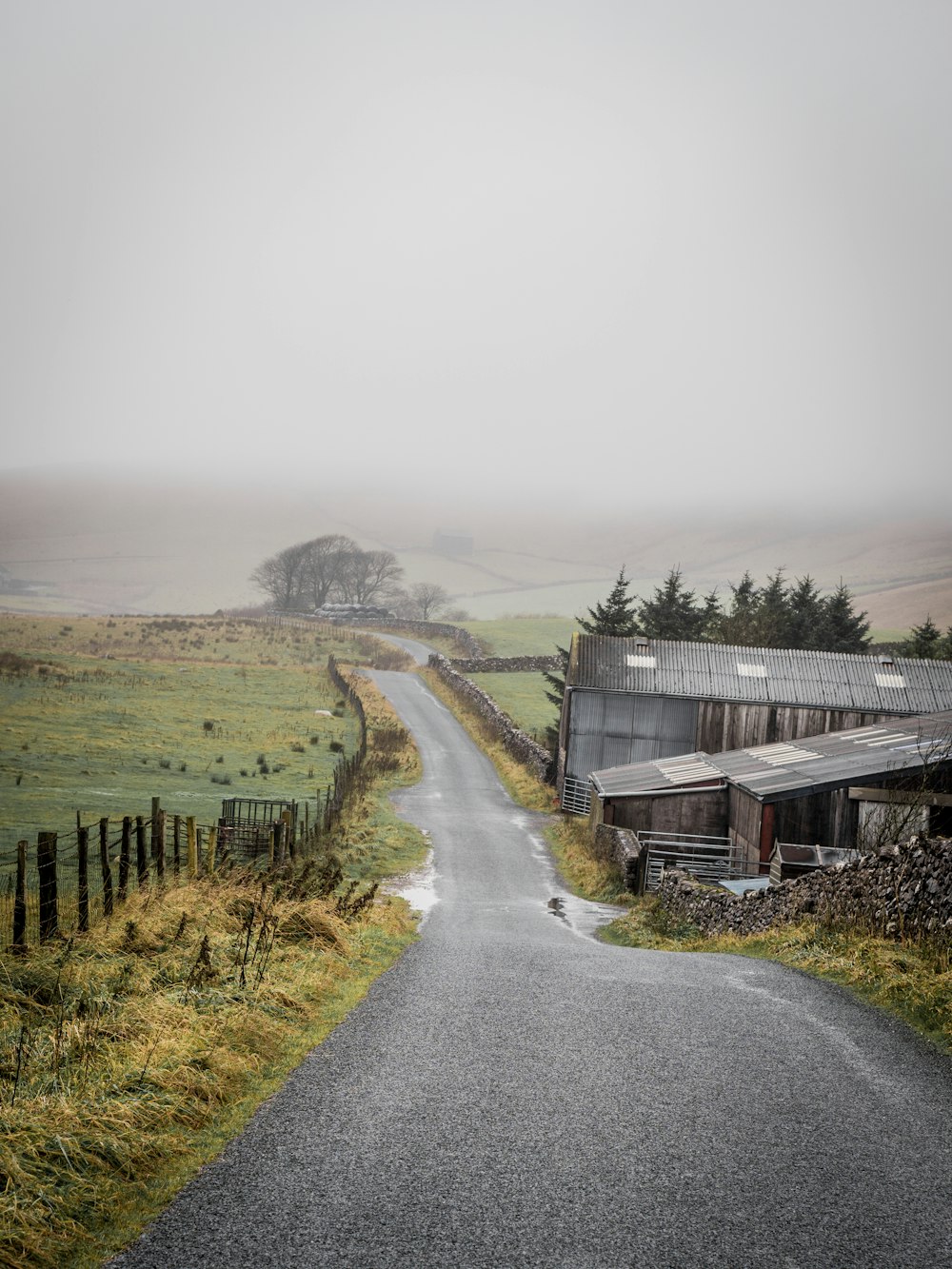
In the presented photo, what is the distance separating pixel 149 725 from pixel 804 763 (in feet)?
90.0

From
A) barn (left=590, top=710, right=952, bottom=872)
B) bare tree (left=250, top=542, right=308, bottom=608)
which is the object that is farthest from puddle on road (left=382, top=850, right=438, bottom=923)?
bare tree (left=250, top=542, right=308, bottom=608)

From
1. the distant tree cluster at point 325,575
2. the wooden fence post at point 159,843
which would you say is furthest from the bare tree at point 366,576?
the wooden fence post at point 159,843

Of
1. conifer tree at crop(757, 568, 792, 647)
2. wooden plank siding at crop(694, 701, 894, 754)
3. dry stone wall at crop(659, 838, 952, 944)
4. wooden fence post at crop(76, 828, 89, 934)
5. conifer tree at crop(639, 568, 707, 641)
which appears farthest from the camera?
conifer tree at crop(639, 568, 707, 641)

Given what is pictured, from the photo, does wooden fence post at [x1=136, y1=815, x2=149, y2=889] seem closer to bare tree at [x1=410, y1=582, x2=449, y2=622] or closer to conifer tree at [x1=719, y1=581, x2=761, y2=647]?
conifer tree at [x1=719, y1=581, x2=761, y2=647]

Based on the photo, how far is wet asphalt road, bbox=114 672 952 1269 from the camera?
5738 mm

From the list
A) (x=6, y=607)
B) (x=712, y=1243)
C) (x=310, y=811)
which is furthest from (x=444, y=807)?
(x=6, y=607)

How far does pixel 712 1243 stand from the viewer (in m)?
5.80

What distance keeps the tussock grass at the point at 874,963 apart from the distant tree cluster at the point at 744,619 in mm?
37826

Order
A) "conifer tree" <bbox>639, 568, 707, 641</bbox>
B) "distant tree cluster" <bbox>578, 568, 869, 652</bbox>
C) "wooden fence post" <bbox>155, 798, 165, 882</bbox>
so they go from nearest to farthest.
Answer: "wooden fence post" <bbox>155, 798, 165, 882</bbox>, "distant tree cluster" <bbox>578, 568, 869, 652</bbox>, "conifer tree" <bbox>639, 568, 707, 641</bbox>

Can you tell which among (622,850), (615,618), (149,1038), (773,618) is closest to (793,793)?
(622,850)

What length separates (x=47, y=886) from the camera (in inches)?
525

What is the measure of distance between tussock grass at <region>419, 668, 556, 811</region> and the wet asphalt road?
26.0 metres

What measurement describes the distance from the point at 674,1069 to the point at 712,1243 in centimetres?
292

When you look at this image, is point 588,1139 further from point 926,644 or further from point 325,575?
point 325,575
